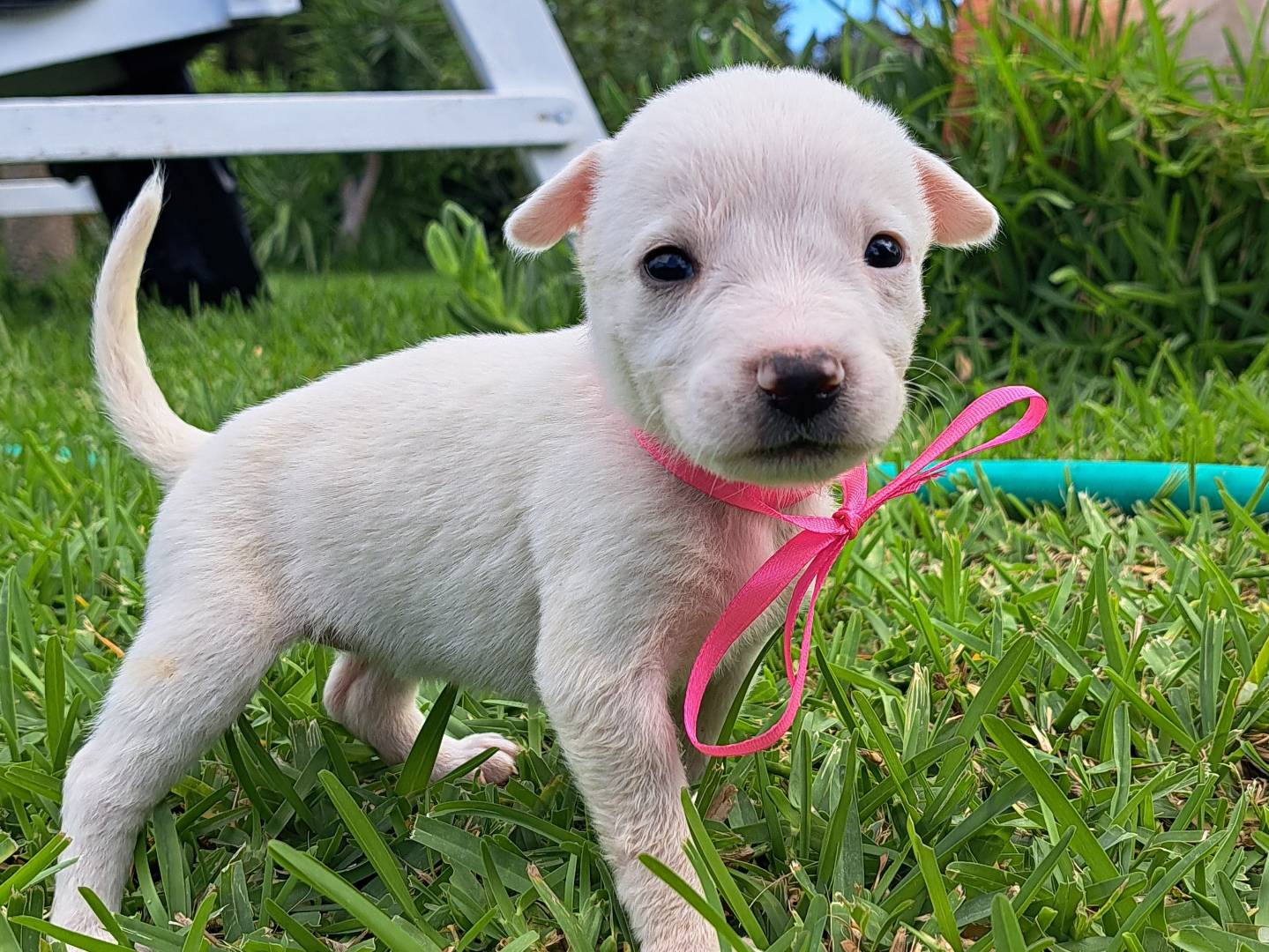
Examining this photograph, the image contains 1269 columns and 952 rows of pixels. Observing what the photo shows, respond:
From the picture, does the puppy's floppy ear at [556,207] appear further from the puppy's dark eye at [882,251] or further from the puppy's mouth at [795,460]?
the puppy's mouth at [795,460]

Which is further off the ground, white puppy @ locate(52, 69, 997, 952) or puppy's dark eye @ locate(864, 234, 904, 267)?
puppy's dark eye @ locate(864, 234, 904, 267)

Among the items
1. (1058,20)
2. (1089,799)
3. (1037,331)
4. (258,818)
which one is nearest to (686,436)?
(1089,799)

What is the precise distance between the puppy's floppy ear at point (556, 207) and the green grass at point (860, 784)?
30.6 inches

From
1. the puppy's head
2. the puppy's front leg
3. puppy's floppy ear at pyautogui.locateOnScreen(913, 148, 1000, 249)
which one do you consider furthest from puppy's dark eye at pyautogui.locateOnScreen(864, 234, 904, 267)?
the puppy's front leg

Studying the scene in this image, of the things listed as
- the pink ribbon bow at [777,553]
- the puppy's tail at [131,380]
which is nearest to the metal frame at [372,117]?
the puppy's tail at [131,380]

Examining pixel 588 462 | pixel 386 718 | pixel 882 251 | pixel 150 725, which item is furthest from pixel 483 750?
pixel 882 251

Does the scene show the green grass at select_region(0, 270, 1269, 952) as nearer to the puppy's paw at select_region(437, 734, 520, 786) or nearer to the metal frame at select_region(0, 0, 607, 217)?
the puppy's paw at select_region(437, 734, 520, 786)

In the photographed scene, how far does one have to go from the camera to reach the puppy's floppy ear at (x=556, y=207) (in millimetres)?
1575

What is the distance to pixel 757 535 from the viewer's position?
1.57 meters

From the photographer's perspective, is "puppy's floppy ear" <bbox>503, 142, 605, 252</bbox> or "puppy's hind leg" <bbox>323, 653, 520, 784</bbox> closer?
"puppy's floppy ear" <bbox>503, 142, 605, 252</bbox>

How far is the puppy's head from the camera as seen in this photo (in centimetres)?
124

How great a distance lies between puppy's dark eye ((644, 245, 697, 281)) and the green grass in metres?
0.73

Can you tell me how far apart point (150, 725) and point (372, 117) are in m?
3.68

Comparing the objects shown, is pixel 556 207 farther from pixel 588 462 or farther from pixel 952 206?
pixel 952 206
